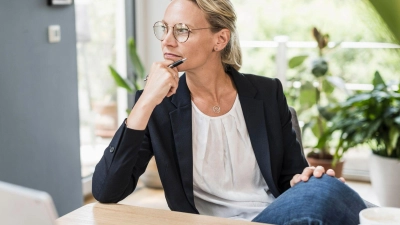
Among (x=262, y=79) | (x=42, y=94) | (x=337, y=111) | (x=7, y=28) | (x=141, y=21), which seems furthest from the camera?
(x=141, y=21)

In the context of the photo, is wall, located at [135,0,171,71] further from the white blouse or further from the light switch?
the white blouse

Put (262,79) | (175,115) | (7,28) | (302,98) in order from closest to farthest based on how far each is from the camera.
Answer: (175,115) < (262,79) < (7,28) < (302,98)

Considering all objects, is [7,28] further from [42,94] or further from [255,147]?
[255,147]

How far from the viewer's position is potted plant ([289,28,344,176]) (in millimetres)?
3834

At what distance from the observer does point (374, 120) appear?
3.35 metres

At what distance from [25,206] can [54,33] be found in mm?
2621

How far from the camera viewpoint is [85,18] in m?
3.73

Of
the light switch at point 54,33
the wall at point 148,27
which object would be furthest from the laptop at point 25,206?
the wall at point 148,27

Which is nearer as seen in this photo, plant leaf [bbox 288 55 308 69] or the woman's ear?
the woman's ear

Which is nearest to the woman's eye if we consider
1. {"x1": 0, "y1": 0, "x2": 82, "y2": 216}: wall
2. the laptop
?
the laptop

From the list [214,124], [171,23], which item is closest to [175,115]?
[214,124]

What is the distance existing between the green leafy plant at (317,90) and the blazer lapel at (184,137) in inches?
86.6

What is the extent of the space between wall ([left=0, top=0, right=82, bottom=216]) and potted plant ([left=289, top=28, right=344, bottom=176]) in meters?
1.54

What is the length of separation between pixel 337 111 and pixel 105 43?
1648 millimetres
